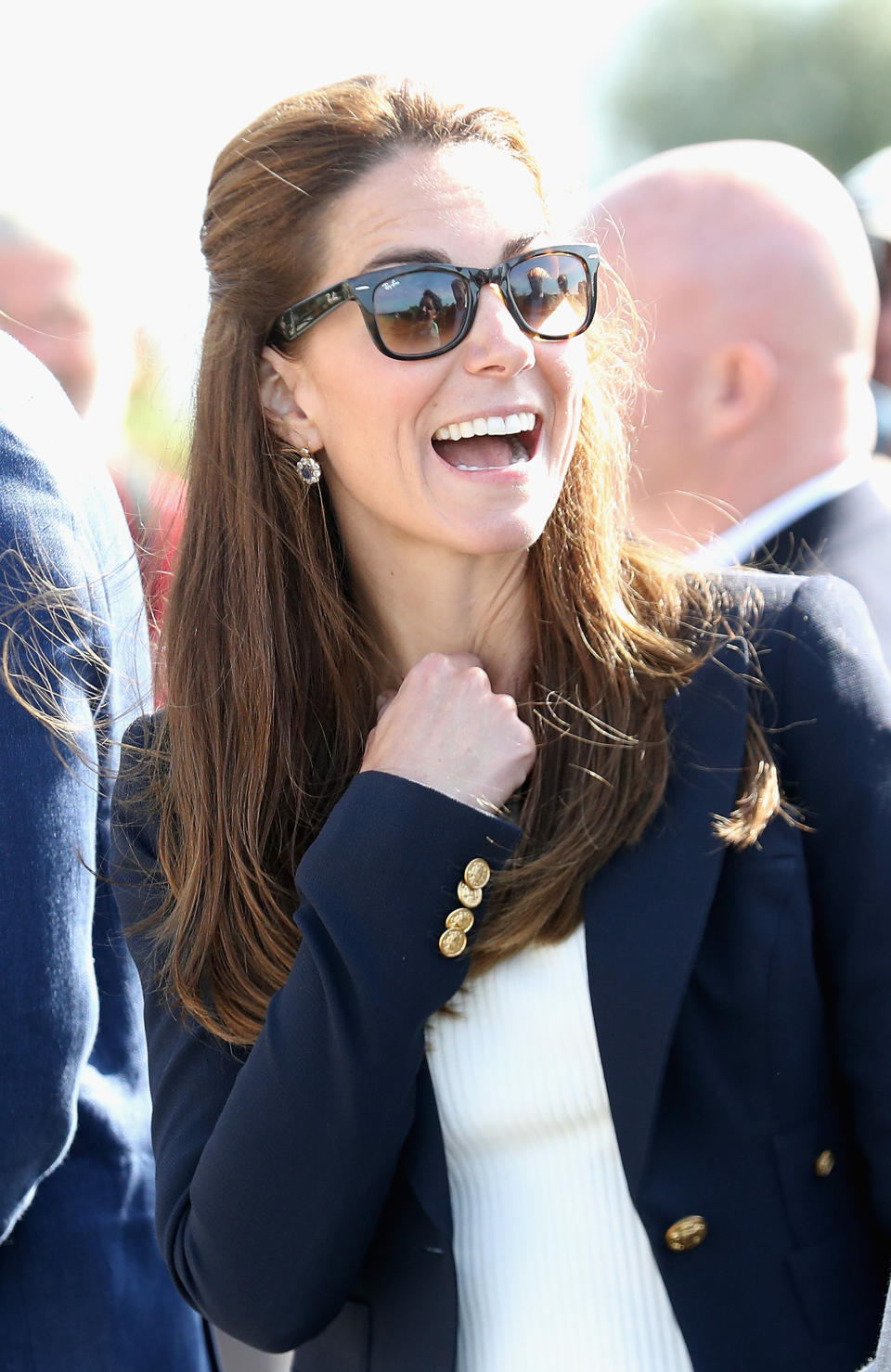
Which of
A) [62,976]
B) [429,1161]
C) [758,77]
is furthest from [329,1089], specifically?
[758,77]

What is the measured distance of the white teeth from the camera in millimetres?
1982

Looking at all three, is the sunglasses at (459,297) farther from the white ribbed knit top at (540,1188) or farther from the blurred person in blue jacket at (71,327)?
the blurred person in blue jacket at (71,327)

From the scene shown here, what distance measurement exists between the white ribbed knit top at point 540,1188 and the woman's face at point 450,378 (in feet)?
1.94

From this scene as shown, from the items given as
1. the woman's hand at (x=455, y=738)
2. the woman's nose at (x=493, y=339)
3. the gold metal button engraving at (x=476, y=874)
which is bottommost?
the gold metal button engraving at (x=476, y=874)

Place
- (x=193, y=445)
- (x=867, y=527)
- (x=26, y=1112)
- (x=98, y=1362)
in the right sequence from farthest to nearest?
(x=867, y=527), (x=193, y=445), (x=98, y=1362), (x=26, y=1112)

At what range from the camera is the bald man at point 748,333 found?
338cm

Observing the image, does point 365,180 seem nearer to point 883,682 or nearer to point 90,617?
point 90,617

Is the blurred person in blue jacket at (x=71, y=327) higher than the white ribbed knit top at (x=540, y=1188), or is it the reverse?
the blurred person in blue jacket at (x=71, y=327)

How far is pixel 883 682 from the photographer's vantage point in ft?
6.19

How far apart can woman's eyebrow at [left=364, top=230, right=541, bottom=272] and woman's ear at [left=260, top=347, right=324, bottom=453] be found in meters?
0.25

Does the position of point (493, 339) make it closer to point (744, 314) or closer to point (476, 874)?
point (476, 874)

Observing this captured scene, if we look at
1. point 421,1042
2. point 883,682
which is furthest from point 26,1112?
point 883,682

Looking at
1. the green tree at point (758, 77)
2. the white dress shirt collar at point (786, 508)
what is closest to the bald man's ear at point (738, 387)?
the white dress shirt collar at point (786, 508)

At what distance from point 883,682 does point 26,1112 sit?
1.20 meters
